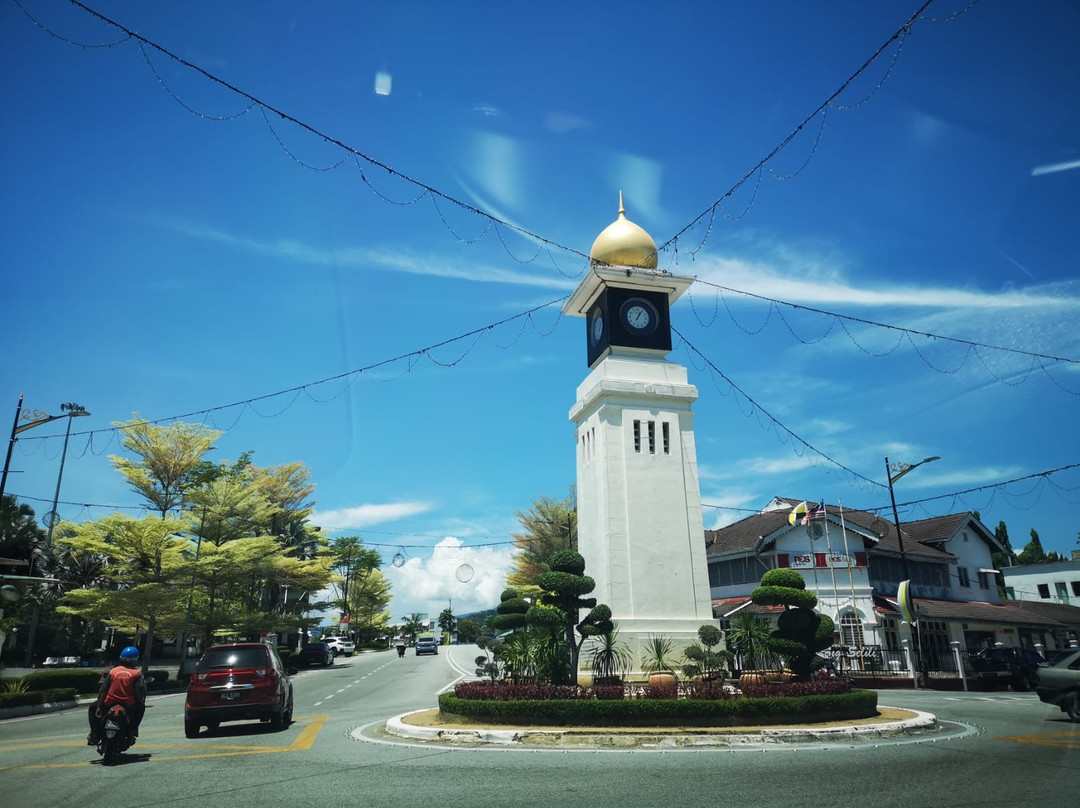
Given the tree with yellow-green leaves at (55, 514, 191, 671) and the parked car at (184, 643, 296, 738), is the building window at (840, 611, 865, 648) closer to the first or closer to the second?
the parked car at (184, 643, 296, 738)

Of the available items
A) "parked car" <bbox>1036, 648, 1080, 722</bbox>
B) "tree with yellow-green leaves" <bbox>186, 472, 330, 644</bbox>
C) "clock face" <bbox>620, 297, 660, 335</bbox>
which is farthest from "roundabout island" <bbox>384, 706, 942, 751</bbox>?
"tree with yellow-green leaves" <bbox>186, 472, 330, 644</bbox>

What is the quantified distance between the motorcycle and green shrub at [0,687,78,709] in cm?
1389

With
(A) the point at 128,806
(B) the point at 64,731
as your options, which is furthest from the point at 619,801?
(B) the point at 64,731

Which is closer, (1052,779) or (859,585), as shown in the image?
(1052,779)

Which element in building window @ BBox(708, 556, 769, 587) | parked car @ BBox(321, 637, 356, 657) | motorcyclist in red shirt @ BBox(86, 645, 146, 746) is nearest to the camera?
motorcyclist in red shirt @ BBox(86, 645, 146, 746)

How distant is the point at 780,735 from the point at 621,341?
17.2 metres

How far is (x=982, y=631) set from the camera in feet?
135

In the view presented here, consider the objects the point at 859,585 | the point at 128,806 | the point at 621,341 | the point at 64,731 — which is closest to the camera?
the point at 128,806

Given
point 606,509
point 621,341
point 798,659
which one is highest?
point 621,341

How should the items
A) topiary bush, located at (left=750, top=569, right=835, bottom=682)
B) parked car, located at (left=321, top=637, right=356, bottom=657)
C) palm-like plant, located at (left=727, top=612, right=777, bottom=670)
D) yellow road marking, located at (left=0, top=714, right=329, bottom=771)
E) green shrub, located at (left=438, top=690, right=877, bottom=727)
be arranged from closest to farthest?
yellow road marking, located at (left=0, top=714, right=329, bottom=771) < green shrub, located at (left=438, top=690, right=877, bottom=727) < palm-like plant, located at (left=727, top=612, right=777, bottom=670) < topiary bush, located at (left=750, top=569, right=835, bottom=682) < parked car, located at (left=321, top=637, right=356, bottom=657)

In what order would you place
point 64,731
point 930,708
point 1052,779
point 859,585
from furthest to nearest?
1. point 859,585
2. point 930,708
3. point 64,731
4. point 1052,779

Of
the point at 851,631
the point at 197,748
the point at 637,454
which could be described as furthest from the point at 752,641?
the point at 851,631

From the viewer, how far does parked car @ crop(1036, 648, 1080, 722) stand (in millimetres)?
15391

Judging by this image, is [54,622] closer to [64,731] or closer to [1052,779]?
[64,731]
